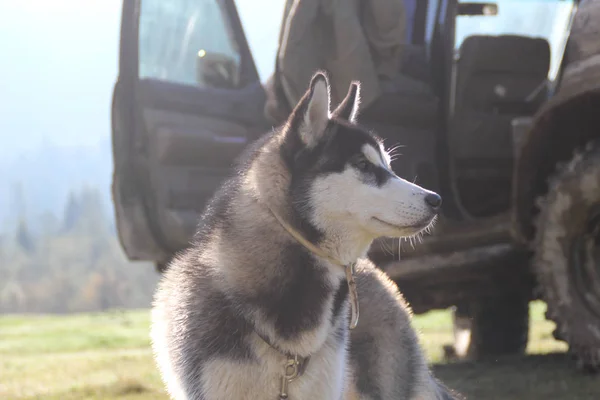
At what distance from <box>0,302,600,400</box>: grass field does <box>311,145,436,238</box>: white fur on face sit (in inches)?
40.5

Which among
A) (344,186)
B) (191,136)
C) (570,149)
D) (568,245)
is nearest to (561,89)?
(570,149)

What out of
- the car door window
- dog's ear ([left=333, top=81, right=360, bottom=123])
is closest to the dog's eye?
dog's ear ([left=333, top=81, right=360, bottom=123])

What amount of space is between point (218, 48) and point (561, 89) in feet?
7.97

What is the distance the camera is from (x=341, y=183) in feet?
7.39

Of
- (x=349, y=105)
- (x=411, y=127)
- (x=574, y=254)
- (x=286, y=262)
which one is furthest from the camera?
(x=411, y=127)

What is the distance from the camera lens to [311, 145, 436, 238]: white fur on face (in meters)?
2.22

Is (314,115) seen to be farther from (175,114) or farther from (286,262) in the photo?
(175,114)

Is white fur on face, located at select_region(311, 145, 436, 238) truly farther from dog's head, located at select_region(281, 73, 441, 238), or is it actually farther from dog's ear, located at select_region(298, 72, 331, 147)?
dog's ear, located at select_region(298, 72, 331, 147)

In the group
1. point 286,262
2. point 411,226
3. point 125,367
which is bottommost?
point 125,367

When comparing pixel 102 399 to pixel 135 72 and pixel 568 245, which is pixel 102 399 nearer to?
pixel 135 72

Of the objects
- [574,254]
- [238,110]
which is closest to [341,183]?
[574,254]

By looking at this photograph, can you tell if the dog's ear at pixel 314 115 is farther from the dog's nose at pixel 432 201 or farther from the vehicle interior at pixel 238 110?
the vehicle interior at pixel 238 110

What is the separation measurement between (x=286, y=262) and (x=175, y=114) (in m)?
2.68

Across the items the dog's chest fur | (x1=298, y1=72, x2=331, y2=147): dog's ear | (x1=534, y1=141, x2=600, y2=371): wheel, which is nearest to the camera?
the dog's chest fur
